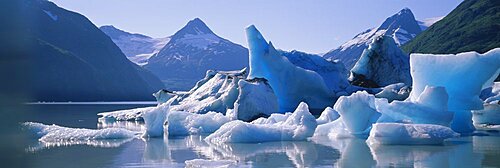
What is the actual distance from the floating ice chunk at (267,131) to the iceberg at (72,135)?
239 centimetres

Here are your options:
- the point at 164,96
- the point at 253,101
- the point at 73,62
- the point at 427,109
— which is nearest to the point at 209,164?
the point at 427,109

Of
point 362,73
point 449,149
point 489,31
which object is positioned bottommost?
point 449,149

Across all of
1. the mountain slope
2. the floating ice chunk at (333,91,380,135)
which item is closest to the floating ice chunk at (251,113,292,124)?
the floating ice chunk at (333,91,380,135)

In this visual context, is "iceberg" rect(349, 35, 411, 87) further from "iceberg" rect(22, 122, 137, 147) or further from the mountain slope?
the mountain slope

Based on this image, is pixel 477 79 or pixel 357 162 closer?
pixel 357 162

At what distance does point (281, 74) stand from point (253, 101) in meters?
6.76

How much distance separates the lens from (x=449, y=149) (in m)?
9.30

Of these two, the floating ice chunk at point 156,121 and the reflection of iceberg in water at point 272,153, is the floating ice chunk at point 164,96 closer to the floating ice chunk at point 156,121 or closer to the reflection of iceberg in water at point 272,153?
the floating ice chunk at point 156,121

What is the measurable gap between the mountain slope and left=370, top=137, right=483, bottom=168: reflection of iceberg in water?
204ft

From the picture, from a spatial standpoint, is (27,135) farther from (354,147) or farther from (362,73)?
(362,73)

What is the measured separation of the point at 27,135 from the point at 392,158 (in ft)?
28.4

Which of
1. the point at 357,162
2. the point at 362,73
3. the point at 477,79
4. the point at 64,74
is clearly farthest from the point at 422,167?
the point at 64,74

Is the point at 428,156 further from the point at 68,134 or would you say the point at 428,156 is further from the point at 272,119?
the point at 68,134

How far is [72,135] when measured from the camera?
486 inches
